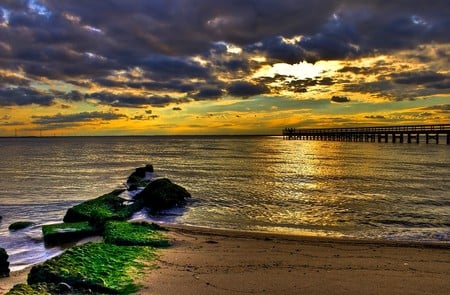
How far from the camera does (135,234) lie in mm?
11383

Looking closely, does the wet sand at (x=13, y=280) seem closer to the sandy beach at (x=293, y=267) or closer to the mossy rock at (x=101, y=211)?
the sandy beach at (x=293, y=267)

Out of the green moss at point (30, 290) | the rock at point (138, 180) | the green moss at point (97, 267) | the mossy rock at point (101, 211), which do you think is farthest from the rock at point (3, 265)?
the rock at point (138, 180)

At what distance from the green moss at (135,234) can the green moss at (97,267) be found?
23.2 inches

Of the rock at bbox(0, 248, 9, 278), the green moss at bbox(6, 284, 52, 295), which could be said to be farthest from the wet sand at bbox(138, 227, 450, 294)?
the rock at bbox(0, 248, 9, 278)

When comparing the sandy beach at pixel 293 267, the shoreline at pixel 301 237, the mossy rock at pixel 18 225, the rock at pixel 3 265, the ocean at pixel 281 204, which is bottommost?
the ocean at pixel 281 204

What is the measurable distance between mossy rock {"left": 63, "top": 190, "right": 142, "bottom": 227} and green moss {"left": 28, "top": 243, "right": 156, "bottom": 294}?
4089 millimetres

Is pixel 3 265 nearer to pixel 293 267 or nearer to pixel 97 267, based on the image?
pixel 97 267

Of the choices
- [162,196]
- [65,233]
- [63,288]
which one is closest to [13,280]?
[63,288]

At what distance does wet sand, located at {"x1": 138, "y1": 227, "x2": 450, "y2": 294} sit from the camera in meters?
7.47

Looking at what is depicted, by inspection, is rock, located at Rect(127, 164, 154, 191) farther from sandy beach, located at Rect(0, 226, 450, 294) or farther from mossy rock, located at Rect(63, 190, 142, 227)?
sandy beach, located at Rect(0, 226, 450, 294)

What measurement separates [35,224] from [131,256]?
8264 millimetres

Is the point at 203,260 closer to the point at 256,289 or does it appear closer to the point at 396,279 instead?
the point at 256,289

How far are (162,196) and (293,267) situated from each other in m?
11.4

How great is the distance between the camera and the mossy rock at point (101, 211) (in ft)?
45.2
